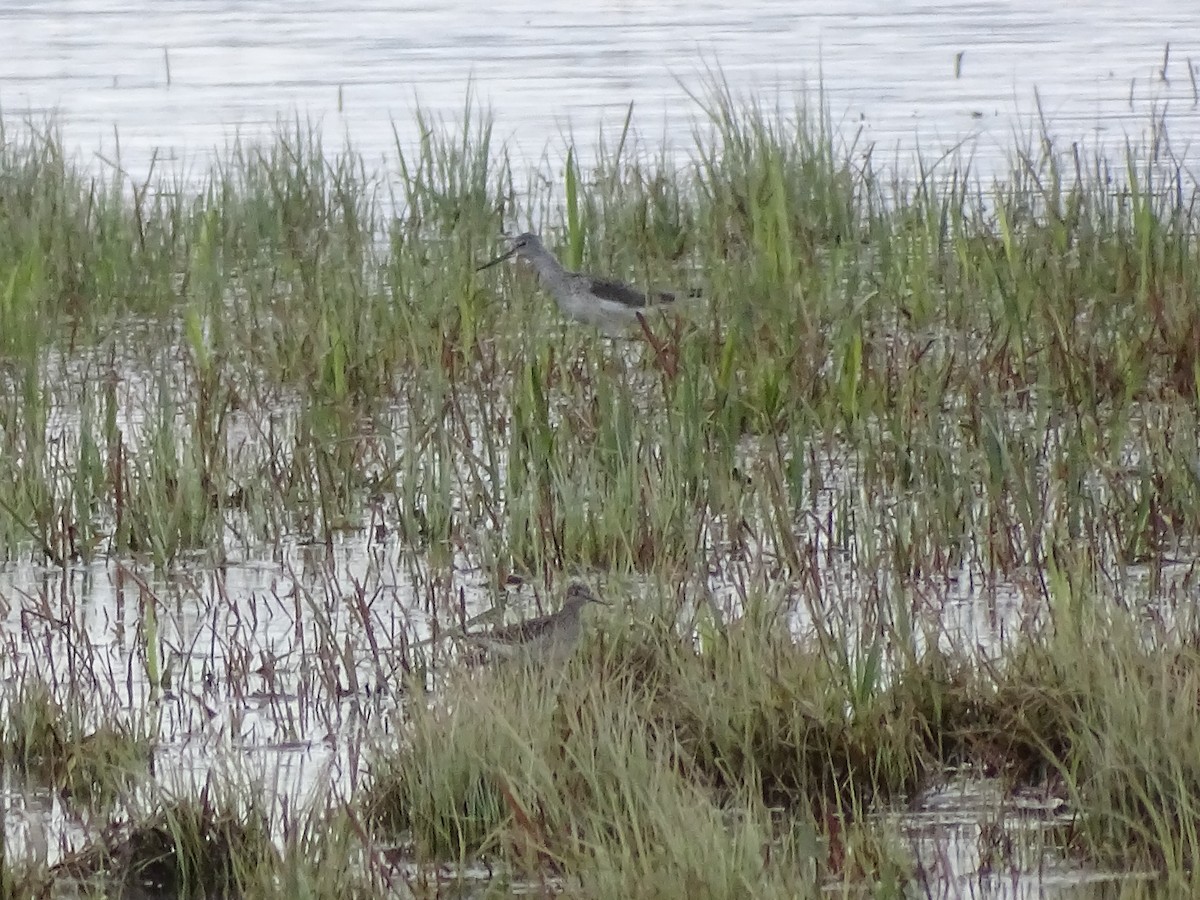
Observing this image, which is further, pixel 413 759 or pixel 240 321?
pixel 240 321

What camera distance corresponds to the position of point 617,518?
16.6 ft

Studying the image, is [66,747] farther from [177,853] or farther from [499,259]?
[499,259]

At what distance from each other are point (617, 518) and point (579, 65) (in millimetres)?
10108

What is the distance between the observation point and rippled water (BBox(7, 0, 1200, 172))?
11977 millimetres

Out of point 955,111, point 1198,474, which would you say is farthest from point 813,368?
point 955,111

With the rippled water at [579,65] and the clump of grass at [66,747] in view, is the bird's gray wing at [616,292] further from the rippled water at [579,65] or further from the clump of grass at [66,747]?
the clump of grass at [66,747]

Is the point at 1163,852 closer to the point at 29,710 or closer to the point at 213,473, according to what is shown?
the point at 29,710

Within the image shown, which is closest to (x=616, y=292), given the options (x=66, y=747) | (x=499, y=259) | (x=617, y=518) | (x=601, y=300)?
(x=601, y=300)

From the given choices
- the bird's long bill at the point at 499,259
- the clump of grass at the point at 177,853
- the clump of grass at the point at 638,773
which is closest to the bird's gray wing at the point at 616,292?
the bird's long bill at the point at 499,259

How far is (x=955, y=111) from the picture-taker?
1233 cm

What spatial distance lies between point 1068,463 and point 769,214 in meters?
2.41

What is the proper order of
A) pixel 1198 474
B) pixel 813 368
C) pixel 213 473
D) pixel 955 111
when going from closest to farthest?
pixel 1198 474
pixel 213 473
pixel 813 368
pixel 955 111

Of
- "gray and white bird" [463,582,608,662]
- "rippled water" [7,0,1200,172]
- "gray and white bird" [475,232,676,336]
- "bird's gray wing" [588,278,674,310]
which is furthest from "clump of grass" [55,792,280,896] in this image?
"rippled water" [7,0,1200,172]

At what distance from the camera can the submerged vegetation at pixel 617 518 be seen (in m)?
3.45
